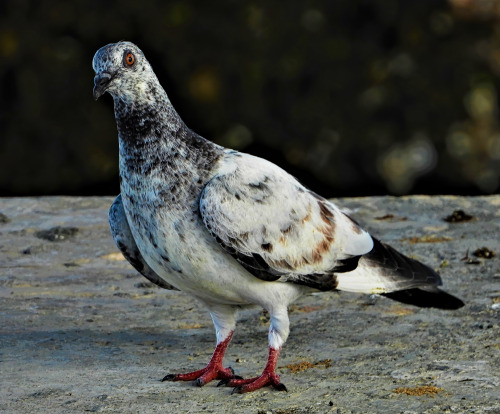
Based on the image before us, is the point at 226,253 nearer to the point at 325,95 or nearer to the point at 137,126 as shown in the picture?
the point at 137,126

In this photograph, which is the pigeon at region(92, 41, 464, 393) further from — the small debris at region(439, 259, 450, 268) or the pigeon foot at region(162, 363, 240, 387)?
the small debris at region(439, 259, 450, 268)

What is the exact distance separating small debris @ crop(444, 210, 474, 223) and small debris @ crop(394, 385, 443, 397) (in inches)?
133

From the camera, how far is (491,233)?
7387 millimetres

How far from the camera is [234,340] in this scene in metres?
5.44

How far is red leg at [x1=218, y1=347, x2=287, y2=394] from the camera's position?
450cm

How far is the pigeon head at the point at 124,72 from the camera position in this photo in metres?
4.58

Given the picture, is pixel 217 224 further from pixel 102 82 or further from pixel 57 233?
pixel 57 233

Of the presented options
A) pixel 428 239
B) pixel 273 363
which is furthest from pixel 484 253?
pixel 273 363

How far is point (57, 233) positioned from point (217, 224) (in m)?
3.46

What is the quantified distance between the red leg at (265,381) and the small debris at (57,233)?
3272mm

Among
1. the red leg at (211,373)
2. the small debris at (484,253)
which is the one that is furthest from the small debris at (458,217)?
the red leg at (211,373)

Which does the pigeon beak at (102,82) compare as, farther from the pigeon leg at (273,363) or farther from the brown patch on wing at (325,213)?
the pigeon leg at (273,363)

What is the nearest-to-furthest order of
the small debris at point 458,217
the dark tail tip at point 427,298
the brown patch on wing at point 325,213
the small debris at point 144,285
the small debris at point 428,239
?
the brown patch on wing at point 325,213
the dark tail tip at point 427,298
the small debris at point 144,285
the small debris at point 428,239
the small debris at point 458,217

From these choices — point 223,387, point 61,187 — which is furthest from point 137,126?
point 61,187
